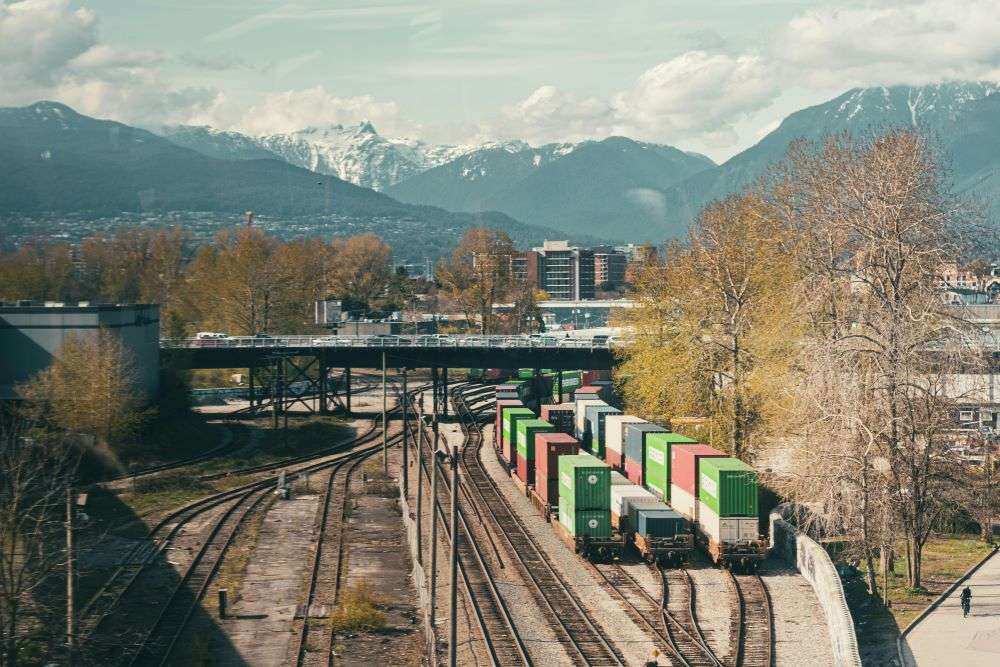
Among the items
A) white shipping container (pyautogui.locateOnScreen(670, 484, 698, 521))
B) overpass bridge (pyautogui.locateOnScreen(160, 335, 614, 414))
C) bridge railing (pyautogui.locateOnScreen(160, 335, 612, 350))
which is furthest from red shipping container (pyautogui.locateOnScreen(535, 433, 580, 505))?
bridge railing (pyautogui.locateOnScreen(160, 335, 612, 350))

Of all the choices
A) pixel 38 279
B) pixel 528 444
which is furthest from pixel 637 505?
pixel 38 279

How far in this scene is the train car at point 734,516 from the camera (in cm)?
4384

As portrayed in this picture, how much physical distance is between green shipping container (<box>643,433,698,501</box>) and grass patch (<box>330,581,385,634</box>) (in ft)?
54.6

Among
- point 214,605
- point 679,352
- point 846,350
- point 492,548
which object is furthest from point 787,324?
point 214,605

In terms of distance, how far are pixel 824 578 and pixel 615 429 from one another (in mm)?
24014

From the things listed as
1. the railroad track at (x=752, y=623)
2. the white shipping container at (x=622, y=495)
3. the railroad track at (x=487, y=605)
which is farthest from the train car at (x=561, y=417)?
the railroad track at (x=752, y=623)

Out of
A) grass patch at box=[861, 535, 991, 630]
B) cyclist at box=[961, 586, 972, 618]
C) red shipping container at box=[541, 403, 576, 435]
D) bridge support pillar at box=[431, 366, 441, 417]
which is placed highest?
bridge support pillar at box=[431, 366, 441, 417]

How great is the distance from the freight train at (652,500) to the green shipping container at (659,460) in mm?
43

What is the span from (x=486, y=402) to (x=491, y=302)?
21.2 m

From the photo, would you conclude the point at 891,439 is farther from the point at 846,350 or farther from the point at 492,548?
the point at 492,548

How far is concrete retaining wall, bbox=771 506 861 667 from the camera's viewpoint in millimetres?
33688

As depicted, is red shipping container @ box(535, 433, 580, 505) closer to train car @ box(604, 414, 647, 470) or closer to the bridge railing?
train car @ box(604, 414, 647, 470)

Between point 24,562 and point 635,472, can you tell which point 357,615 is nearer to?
point 24,562

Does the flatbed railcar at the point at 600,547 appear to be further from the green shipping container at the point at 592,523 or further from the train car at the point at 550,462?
the train car at the point at 550,462
